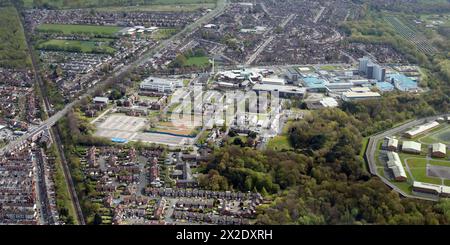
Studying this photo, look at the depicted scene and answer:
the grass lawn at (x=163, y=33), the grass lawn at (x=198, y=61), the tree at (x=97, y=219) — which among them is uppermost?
the grass lawn at (x=163, y=33)

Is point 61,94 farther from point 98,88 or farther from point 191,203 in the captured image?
A: point 191,203

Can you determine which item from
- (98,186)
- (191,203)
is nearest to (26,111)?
Result: (98,186)

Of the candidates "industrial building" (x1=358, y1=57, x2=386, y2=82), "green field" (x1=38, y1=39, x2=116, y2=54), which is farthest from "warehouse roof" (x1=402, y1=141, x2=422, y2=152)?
"green field" (x1=38, y1=39, x2=116, y2=54)

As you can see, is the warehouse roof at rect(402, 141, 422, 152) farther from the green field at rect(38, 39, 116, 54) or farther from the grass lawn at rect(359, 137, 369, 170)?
the green field at rect(38, 39, 116, 54)

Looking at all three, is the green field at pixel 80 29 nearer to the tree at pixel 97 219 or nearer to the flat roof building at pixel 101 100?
the flat roof building at pixel 101 100

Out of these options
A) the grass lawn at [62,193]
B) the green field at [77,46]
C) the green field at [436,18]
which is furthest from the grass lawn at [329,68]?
the grass lawn at [62,193]

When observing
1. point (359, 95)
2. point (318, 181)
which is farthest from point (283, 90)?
point (318, 181)
